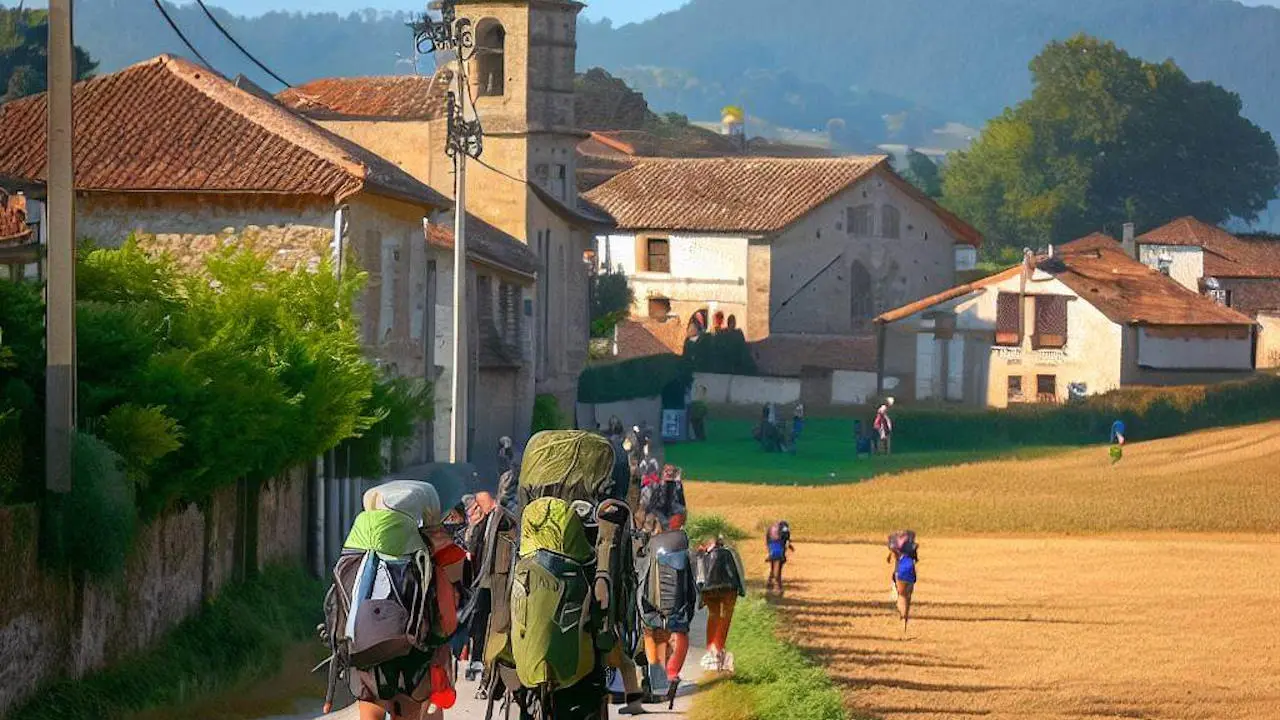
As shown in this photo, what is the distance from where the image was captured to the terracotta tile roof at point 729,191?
82562 millimetres

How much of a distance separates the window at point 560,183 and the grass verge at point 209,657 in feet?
124

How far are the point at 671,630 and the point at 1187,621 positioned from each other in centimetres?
1219

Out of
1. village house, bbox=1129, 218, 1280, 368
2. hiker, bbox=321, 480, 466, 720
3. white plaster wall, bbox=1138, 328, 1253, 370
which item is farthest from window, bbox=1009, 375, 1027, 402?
hiker, bbox=321, 480, 466, 720

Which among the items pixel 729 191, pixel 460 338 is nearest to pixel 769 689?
pixel 460 338

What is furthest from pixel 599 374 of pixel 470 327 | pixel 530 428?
pixel 470 327

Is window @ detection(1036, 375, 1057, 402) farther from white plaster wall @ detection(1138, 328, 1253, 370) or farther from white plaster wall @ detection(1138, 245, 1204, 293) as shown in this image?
white plaster wall @ detection(1138, 245, 1204, 293)

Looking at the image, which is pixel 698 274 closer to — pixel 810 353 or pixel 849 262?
pixel 849 262

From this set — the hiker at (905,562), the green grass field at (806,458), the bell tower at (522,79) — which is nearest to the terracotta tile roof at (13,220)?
the hiker at (905,562)

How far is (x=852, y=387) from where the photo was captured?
7488cm

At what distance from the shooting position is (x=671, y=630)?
1922cm

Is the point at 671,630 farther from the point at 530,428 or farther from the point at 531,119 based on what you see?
the point at 531,119

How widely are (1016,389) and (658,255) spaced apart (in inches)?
614

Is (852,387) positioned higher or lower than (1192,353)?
lower

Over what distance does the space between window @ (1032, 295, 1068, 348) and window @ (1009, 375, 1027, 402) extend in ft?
3.93
